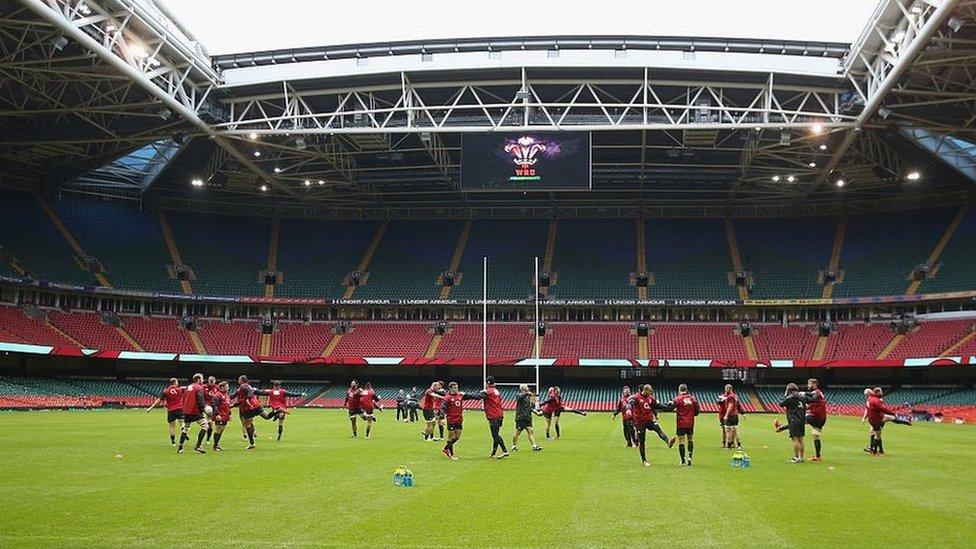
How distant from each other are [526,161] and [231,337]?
3453cm

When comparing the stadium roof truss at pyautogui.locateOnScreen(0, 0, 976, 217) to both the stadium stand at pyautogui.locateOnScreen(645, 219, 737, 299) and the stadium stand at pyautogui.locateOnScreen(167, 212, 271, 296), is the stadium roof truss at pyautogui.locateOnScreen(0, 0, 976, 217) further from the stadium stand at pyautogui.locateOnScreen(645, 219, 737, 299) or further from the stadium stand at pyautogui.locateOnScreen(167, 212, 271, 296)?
the stadium stand at pyautogui.locateOnScreen(167, 212, 271, 296)

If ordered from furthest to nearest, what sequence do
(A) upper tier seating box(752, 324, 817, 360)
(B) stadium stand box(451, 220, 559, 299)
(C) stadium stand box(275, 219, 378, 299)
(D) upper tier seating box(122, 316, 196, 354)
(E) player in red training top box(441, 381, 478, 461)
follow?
(C) stadium stand box(275, 219, 378, 299) → (B) stadium stand box(451, 220, 559, 299) → (D) upper tier seating box(122, 316, 196, 354) → (A) upper tier seating box(752, 324, 817, 360) → (E) player in red training top box(441, 381, 478, 461)

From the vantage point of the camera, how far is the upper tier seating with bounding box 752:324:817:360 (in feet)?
204

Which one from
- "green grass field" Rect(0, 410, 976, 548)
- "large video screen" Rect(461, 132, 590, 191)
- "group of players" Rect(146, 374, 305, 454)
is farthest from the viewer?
"large video screen" Rect(461, 132, 590, 191)

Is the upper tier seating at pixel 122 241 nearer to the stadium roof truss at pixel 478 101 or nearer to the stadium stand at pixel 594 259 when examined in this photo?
the stadium roof truss at pixel 478 101

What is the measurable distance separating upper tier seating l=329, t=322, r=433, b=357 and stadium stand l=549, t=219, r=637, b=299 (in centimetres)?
1159

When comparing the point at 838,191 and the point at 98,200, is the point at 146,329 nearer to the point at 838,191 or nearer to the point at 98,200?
the point at 98,200

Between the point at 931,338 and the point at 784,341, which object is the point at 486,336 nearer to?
the point at 784,341

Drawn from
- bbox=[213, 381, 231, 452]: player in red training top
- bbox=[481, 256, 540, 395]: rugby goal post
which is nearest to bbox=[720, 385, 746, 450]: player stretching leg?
bbox=[213, 381, 231, 452]: player in red training top

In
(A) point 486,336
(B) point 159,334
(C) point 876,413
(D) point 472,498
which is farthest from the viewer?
(B) point 159,334

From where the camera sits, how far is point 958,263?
60.3m

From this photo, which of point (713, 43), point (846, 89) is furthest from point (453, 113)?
point (846, 89)

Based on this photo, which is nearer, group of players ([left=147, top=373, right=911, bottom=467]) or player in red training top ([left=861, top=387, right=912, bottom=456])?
group of players ([left=147, top=373, right=911, bottom=467])

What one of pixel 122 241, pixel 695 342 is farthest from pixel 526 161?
pixel 122 241
